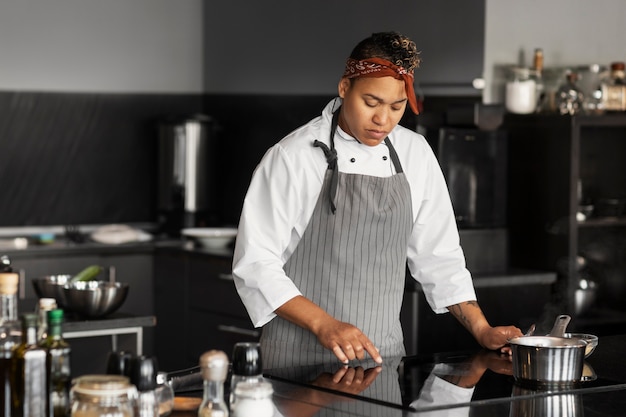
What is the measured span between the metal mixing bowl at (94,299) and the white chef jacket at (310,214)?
118 cm

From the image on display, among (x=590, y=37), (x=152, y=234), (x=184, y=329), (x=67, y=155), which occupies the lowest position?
(x=184, y=329)

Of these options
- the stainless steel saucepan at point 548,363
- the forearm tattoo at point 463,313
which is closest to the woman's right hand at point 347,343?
the stainless steel saucepan at point 548,363

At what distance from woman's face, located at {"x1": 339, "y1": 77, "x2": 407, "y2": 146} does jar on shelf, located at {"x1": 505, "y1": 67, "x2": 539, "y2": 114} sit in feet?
6.98

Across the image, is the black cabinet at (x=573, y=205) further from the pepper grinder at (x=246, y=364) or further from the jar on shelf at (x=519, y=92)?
the pepper grinder at (x=246, y=364)

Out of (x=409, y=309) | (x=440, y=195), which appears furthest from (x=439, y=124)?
(x=440, y=195)

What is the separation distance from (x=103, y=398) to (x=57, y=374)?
15cm

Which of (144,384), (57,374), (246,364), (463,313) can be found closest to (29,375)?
(57,374)

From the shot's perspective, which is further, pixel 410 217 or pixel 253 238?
pixel 410 217

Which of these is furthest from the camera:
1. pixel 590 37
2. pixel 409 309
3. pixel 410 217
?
pixel 590 37

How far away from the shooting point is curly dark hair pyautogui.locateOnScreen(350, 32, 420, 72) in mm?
2475

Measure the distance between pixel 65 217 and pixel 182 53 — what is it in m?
1.15

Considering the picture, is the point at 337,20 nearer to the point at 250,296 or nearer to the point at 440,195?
the point at 440,195

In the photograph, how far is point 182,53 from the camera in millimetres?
6184

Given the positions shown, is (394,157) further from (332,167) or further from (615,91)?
(615,91)
